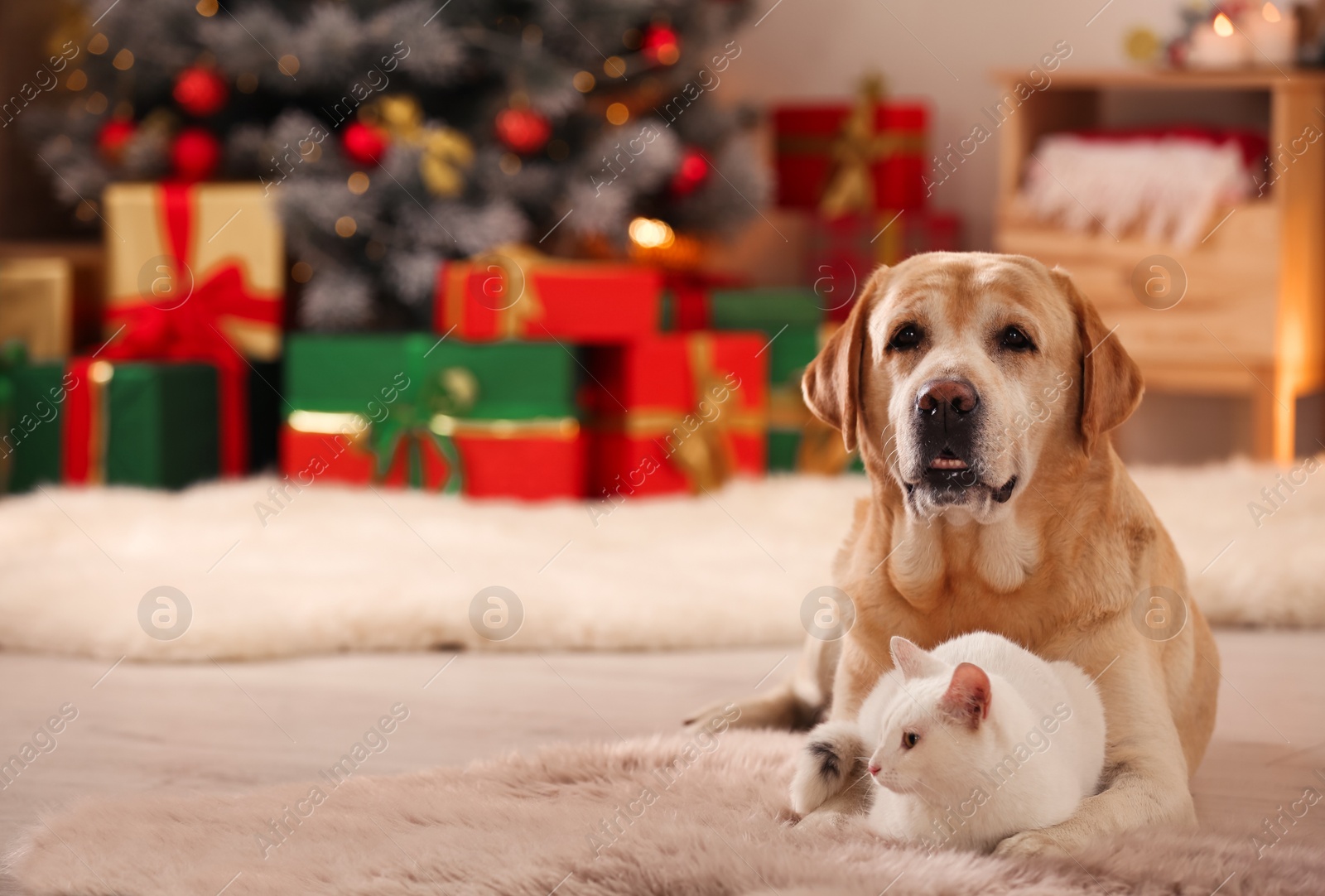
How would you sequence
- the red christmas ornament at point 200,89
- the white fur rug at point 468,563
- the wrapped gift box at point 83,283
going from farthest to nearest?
the wrapped gift box at point 83,283 → the red christmas ornament at point 200,89 → the white fur rug at point 468,563

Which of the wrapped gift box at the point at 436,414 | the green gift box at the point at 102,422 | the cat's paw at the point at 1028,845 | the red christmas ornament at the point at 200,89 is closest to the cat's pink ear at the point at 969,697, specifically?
the cat's paw at the point at 1028,845

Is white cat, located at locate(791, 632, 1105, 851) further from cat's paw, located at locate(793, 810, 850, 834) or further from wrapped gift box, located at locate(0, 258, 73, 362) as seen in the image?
wrapped gift box, located at locate(0, 258, 73, 362)

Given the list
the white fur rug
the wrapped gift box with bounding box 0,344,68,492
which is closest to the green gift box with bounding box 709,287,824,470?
the white fur rug

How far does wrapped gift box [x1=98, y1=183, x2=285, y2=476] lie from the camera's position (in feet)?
13.3

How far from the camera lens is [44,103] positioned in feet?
16.1

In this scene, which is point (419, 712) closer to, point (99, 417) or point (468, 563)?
point (468, 563)

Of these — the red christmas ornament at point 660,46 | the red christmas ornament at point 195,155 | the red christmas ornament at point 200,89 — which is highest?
the red christmas ornament at point 660,46

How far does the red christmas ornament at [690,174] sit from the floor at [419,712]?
1.91 meters

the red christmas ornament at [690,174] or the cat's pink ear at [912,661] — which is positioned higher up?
the red christmas ornament at [690,174]

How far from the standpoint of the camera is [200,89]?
13.1 ft

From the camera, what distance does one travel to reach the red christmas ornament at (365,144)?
153 inches

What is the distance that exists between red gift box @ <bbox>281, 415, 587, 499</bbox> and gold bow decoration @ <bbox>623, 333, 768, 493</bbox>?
0.22 metres

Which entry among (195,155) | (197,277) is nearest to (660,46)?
(195,155)

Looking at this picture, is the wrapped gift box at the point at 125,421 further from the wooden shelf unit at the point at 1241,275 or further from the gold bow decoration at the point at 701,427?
the wooden shelf unit at the point at 1241,275
